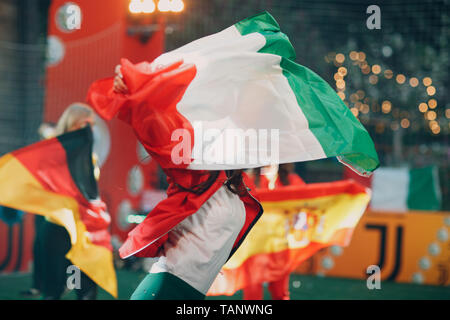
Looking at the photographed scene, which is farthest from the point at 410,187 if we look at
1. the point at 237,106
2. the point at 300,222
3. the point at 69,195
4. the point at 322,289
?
the point at 237,106

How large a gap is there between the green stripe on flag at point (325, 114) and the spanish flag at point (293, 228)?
181 cm

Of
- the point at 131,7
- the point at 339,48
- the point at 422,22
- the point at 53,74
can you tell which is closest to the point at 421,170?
the point at 422,22

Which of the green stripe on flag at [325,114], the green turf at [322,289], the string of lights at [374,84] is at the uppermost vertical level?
the string of lights at [374,84]

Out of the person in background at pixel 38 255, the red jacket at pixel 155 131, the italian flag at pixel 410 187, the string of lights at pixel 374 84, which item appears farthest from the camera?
the string of lights at pixel 374 84

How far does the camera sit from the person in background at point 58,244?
17.3 feet

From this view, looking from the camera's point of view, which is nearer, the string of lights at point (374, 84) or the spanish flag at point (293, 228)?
the spanish flag at point (293, 228)

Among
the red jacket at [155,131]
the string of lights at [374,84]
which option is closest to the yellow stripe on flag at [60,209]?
the red jacket at [155,131]

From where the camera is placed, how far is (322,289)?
7.12 meters

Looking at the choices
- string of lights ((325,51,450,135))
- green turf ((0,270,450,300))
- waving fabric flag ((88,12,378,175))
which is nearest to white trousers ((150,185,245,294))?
waving fabric flag ((88,12,378,175))

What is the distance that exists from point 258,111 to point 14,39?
691cm

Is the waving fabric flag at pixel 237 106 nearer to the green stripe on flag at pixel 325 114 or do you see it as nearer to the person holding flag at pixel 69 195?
the green stripe on flag at pixel 325 114

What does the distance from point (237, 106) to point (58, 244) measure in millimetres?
2857

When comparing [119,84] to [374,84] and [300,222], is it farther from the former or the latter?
[374,84]
